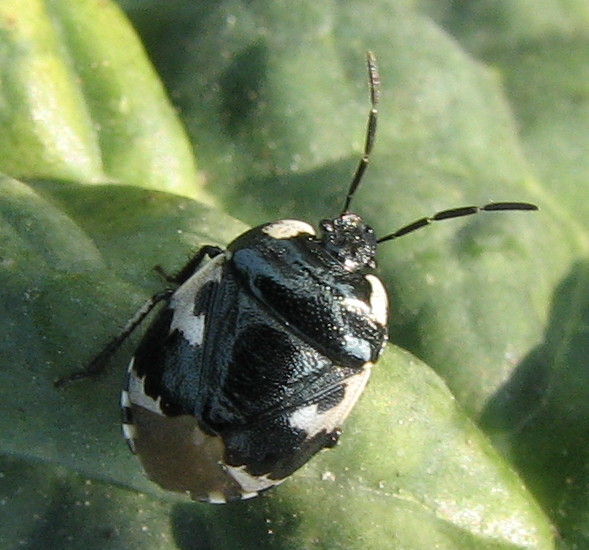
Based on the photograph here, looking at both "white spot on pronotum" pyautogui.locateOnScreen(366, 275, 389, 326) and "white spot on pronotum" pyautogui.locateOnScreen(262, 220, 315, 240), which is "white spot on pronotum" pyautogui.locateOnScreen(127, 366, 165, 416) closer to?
"white spot on pronotum" pyautogui.locateOnScreen(262, 220, 315, 240)

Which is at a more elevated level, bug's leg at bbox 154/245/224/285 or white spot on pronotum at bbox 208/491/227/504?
bug's leg at bbox 154/245/224/285

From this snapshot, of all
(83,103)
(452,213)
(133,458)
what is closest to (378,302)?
(452,213)

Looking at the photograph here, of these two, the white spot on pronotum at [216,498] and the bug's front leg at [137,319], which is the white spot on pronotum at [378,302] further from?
the white spot on pronotum at [216,498]

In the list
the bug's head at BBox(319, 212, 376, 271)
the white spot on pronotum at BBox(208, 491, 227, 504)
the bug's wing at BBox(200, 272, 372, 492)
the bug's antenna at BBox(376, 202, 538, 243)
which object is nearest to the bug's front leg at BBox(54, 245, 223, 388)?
the bug's wing at BBox(200, 272, 372, 492)

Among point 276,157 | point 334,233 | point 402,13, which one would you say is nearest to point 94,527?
point 334,233

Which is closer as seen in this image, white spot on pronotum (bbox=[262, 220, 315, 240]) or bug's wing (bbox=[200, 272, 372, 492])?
bug's wing (bbox=[200, 272, 372, 492])

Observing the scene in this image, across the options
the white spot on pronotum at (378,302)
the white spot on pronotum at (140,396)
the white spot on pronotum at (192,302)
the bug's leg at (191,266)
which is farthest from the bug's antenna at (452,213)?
the white spot on pronotum at (140,396)

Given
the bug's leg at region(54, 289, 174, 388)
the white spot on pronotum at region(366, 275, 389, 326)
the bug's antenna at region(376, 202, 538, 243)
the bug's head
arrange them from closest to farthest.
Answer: the bug's leg at region(54, 289, 174, 388), the white spot on pronotum at region(366, 275, 389, 326), the bug's head, the bug's antenna at region(376, 202, 538, 243)
